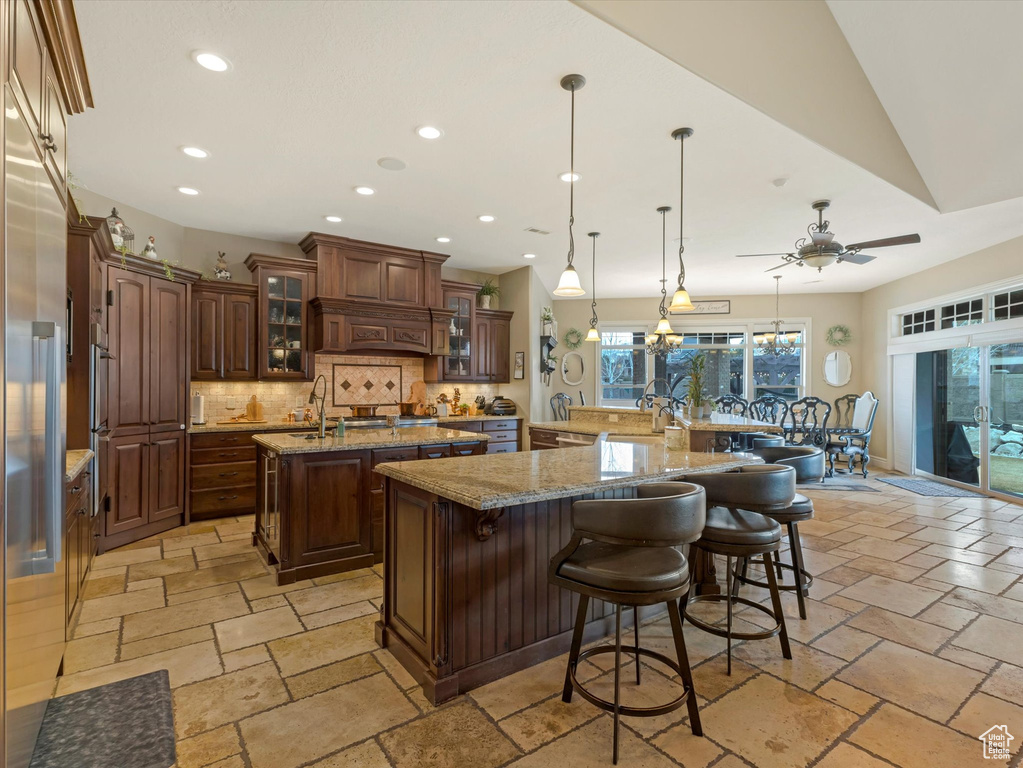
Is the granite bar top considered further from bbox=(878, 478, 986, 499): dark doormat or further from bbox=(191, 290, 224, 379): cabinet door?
bbox=(878, 478, 986, 499): dark doormat

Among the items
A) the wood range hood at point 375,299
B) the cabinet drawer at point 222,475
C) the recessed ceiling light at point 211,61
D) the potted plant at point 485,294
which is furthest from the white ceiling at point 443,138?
the cabinet drawer at point 222,475

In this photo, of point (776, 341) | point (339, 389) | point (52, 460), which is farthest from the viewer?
point (776, 341)

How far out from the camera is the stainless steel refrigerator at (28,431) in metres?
1.20

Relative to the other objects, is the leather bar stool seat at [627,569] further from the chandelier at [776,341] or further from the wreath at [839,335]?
the wreath at [839,335]

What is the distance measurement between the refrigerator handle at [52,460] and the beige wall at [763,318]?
779 centimetres

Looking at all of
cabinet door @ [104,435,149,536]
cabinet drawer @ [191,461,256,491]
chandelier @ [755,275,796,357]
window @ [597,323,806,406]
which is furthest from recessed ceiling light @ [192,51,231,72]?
chandelier @ [755,275,796,357]

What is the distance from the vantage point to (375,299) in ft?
19.6

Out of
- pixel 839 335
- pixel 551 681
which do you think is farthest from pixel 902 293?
pixel 551 681

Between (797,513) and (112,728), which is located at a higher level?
(797,513)

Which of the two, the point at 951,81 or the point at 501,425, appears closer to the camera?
the point at 951,81

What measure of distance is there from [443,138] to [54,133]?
2.22 metres

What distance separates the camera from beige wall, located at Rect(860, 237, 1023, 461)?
5875 mm

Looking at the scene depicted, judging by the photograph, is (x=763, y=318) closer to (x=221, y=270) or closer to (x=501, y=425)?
(x=501, y=425)

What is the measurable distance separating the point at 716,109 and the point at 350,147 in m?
2.45
